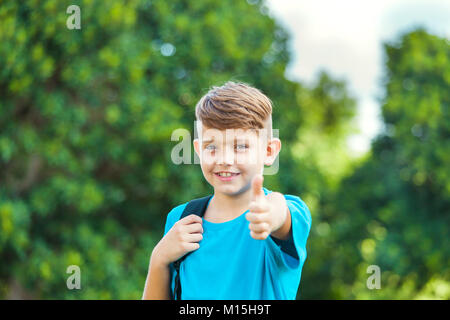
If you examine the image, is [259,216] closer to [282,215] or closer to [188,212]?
[282,215]

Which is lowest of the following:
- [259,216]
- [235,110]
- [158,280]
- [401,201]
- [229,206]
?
[158,280]

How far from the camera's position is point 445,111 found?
383 inches

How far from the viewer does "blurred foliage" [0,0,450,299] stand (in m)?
7.42

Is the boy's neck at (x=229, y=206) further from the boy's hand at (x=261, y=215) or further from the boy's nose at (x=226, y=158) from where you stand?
the boy's hand at (x=261, y=215)

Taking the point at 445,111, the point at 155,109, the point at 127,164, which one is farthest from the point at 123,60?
the point at 445,111

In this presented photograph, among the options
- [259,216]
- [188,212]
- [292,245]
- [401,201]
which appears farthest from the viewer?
[401,201]

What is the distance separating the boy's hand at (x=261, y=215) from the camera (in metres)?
1.59

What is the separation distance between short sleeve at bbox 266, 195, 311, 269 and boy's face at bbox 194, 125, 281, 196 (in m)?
0.21

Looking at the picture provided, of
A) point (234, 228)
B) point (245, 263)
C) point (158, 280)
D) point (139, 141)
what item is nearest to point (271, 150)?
point (234, 228)

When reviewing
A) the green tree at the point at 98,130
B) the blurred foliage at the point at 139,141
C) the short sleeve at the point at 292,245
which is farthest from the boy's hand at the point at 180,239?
the green tree at the point at 98,130

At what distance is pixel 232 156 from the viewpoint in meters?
1.86

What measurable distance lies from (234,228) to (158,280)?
16.1 inches

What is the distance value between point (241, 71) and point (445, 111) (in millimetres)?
4028
